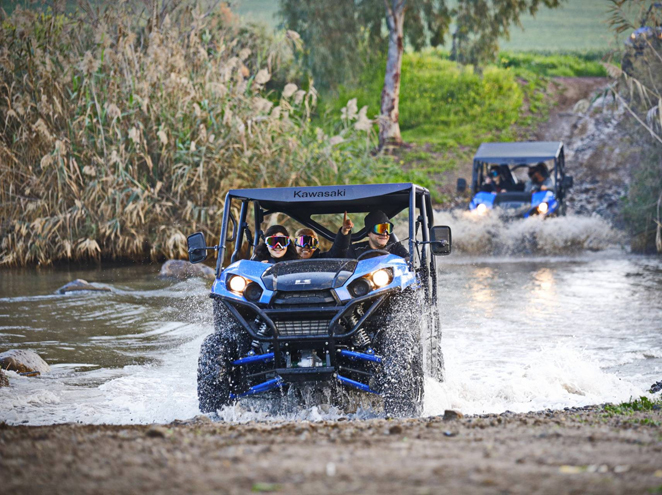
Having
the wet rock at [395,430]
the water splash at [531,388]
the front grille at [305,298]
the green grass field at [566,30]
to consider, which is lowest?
the water splash at [531,388]

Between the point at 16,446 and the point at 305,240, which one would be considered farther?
the point at 305,240

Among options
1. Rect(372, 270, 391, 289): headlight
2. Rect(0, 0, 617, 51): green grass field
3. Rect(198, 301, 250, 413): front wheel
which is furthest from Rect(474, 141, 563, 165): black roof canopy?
Rect(0, 0, 617, 51): green grass field

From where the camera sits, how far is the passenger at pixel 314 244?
6832 mm

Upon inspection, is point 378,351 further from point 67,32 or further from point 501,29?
point 501,29

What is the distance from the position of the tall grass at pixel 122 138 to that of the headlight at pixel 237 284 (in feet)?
30.8

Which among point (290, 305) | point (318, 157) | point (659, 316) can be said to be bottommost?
point (659, 316)

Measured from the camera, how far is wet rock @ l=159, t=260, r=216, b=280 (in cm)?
1518

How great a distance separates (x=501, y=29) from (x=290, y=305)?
98.8 ft

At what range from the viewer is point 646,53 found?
1717 cm

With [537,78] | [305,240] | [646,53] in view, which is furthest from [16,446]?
[537,78]

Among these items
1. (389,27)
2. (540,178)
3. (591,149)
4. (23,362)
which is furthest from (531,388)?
(389,27)

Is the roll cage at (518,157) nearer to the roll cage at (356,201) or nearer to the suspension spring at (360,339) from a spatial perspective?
the roll cage at (356,201)

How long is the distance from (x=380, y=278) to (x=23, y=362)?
4.15 metres

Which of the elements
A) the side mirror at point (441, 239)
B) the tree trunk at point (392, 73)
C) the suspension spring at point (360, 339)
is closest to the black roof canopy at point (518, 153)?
the tree trunk at point (392, 73)
